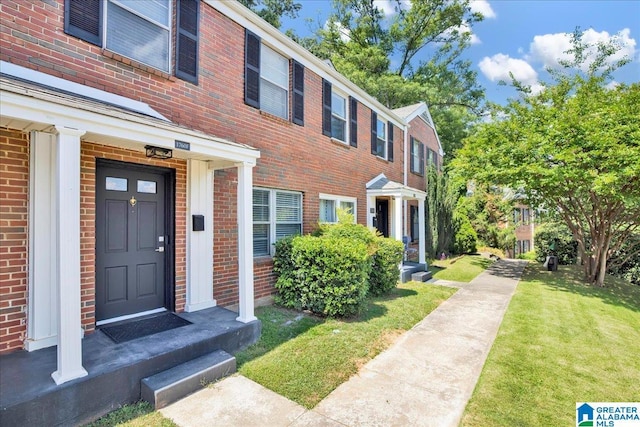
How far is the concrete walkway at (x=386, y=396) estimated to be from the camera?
10.2 feet

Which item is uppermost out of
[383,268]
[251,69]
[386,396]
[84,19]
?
[251,69]

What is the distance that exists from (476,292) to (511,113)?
610 centimetres

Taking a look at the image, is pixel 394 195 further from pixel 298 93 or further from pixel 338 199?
pixel 298 93

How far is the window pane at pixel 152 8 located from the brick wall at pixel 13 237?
2431 mm

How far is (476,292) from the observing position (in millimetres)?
8656

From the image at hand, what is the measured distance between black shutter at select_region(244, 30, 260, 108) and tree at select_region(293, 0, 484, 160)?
1567 centimetres

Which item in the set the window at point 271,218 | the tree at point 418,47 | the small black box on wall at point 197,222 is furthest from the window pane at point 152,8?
the tree at point 418,47

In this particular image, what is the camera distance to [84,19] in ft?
13.4

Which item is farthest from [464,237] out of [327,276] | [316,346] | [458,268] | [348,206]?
[316,346]

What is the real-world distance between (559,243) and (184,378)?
57.1 ft

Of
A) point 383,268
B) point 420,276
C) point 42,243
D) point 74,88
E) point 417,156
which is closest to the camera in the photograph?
point 42,243

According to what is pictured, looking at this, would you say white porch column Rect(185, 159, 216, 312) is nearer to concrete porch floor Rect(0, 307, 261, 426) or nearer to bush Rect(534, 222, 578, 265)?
concrete porch floor Rect(0, 307, 261, 426)

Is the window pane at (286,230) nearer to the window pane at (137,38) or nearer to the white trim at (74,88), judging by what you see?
the white trim at (74,88)

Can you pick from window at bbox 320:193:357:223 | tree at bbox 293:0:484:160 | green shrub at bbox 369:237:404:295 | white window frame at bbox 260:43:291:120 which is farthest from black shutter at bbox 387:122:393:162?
tree at bbox 293:0:484:160
